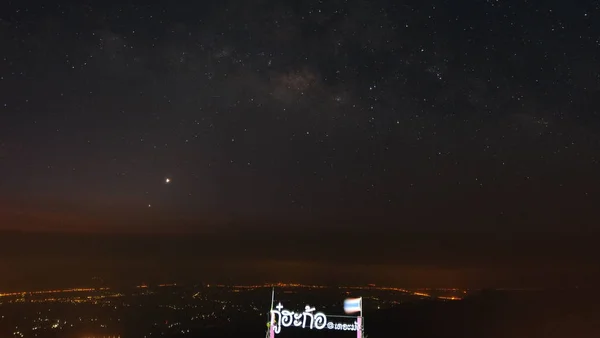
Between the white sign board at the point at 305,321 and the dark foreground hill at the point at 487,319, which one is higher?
the white sign board at the point at 305,321

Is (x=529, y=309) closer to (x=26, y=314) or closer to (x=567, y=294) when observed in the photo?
(x=567, y=294)

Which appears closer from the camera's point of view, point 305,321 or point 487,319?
point 305,321

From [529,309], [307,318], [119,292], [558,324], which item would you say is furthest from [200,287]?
[307,318]

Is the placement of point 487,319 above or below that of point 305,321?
below

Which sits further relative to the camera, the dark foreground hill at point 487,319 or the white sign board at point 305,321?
the dark foreground hill at point 487,319

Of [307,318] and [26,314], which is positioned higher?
[307,318]

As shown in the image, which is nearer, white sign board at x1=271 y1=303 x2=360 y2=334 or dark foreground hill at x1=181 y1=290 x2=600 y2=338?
white sign board at x1=271 y1=303 x2=360 y2=334

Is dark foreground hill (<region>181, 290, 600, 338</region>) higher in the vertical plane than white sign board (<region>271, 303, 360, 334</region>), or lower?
lower

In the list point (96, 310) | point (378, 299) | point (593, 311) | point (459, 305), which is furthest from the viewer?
point (378, 299)
